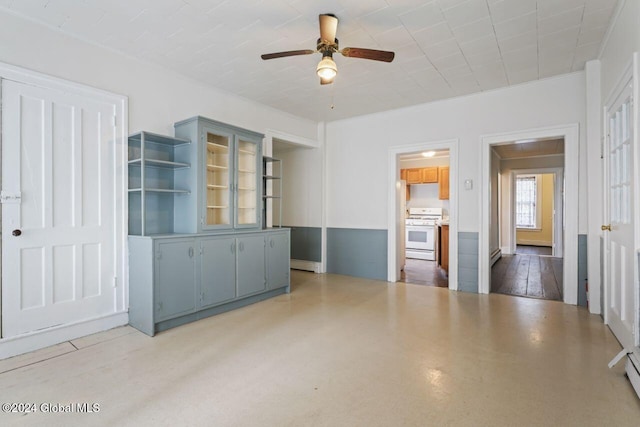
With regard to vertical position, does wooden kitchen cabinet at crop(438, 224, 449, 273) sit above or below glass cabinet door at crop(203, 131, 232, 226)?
below

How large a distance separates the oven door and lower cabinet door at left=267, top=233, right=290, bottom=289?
4259mm

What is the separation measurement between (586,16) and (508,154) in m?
5.66

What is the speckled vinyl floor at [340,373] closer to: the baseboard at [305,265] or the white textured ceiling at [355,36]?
the baseboard at [305,265]

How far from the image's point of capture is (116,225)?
3.19 metres

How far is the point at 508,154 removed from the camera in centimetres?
780

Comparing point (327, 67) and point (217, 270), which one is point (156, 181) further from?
point (327, 67)

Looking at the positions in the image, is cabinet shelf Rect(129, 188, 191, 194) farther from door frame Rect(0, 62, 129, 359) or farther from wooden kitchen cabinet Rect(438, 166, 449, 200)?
wooden kitchen cabinet Rect(438, 166, 449, 200)

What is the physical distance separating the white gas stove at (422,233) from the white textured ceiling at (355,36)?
3911 millimetres

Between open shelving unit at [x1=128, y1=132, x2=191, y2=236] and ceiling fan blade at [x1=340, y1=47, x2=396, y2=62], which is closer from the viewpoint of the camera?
ceiling fan blade at [x1=340, y1=47, x2=396, y2=62]

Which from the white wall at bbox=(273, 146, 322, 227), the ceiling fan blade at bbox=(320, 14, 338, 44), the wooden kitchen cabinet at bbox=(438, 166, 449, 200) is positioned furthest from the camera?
the wooden kitchen cabinet at bbox=(438, 166, 449, 200)

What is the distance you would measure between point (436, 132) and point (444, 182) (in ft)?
10.1

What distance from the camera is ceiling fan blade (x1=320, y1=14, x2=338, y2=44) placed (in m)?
2.49

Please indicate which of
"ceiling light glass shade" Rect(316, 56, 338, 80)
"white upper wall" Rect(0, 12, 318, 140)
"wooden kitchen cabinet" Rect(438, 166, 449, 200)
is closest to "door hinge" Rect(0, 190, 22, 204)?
"white upper wall" Rect(0, 12, 318, 140)

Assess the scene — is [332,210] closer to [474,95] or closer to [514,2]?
[474,95]
